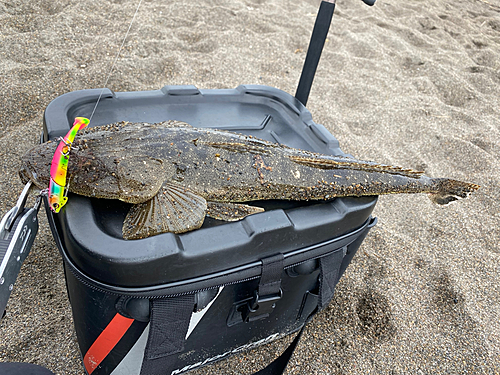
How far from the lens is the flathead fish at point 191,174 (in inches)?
55.3

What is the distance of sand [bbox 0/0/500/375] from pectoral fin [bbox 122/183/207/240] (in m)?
0.83

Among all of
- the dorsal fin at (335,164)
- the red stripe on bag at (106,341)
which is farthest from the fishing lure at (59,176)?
the dorsal fin at (335,164)

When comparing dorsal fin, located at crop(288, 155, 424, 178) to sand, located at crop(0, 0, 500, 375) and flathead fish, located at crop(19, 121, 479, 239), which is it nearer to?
flathead fish, located at crop(19, 121, 479, 239)

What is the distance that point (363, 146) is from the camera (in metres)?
3.12

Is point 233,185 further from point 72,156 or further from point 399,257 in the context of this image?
point 399,257

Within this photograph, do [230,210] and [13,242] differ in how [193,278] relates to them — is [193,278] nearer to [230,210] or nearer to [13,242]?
[230,210]

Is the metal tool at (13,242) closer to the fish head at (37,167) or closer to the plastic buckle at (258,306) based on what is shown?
the fish head at (37,167)

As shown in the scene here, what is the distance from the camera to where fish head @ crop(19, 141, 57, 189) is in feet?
4.62

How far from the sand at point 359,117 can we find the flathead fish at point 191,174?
769 millimetres

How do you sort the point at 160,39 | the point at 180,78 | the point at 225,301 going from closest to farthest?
the point at 225,301 → the point at 180,78 → the point at 160,39

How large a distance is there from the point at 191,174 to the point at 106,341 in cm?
78

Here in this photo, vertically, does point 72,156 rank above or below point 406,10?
below

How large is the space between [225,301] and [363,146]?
223 cm

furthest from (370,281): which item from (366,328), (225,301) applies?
(225,301)
